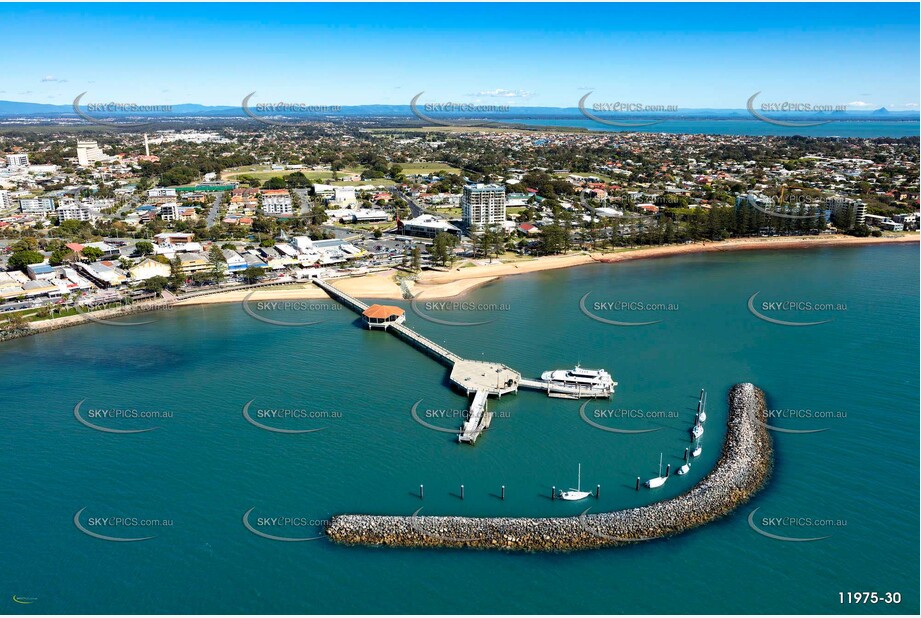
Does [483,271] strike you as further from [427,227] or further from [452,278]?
[427,227]

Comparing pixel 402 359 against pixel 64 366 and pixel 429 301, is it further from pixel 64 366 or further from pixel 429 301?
pixel 64 366

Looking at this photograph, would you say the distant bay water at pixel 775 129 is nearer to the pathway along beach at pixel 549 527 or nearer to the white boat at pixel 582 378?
the white boat at pixel 582 378

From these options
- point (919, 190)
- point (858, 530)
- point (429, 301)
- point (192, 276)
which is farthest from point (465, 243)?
point (919, 190)

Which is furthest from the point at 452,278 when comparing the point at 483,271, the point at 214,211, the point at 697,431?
the point at 214,211

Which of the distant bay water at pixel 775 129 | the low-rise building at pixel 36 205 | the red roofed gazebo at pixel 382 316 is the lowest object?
the red roofed gazebo at pixel 382 316

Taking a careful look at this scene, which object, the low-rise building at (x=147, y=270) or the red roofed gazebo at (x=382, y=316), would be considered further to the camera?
the low-rise building at (x=147, y=270)

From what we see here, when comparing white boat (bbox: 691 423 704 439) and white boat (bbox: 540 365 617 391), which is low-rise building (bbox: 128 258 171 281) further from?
white boat (bbox: 691 423 704 439)

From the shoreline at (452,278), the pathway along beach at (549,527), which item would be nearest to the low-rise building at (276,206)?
the shoreline at (452,278)
